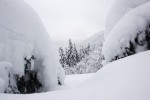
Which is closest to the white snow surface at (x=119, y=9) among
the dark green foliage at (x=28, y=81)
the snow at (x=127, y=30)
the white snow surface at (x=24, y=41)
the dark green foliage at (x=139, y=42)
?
the snow at (x=127, y=30)

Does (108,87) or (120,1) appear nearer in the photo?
(108,87)

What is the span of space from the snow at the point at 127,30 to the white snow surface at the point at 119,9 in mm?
1999

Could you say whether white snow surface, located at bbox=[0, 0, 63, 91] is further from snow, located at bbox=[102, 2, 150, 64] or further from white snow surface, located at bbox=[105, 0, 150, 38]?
white snow surface, located at bbox=[105, 0, 150, 38]

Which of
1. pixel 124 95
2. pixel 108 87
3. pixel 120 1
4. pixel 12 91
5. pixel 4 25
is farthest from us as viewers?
pixel 120 1

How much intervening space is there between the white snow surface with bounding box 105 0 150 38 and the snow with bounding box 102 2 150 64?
2.00 m

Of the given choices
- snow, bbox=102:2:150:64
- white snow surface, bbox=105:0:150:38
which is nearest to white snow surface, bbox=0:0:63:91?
snow, bbox=102:2:150:64

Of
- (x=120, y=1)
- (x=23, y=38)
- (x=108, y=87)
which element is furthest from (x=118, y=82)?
(x=120, y=1)

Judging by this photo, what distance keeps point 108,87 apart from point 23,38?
3.14m

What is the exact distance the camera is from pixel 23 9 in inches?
197

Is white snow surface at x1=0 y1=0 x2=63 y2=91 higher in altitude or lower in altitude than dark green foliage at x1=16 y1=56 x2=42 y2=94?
higher

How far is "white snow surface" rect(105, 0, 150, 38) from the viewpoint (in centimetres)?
755

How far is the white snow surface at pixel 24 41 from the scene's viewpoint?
418 cm

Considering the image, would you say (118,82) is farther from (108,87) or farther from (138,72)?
(138,72)

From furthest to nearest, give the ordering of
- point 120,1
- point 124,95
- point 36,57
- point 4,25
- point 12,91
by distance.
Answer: point 120,1 → point 36,57 → point 4,25 → point 12,91 → point 124,95
